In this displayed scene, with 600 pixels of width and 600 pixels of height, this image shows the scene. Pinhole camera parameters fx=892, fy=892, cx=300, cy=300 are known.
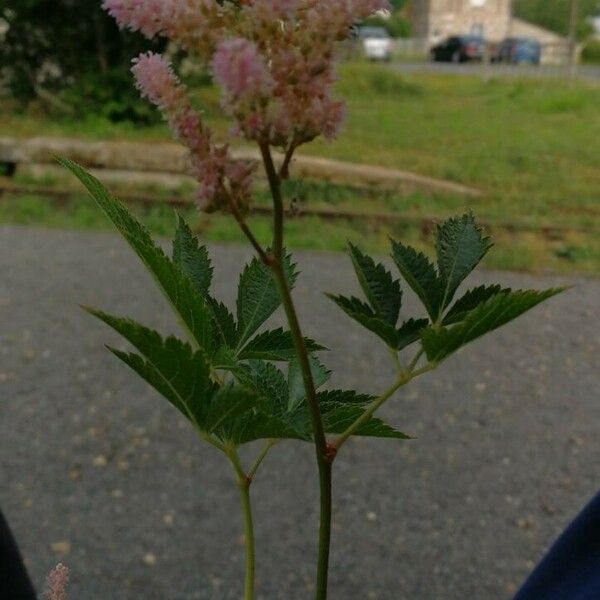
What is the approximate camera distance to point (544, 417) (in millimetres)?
3730

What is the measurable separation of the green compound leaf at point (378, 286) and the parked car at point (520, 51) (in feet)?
68.4

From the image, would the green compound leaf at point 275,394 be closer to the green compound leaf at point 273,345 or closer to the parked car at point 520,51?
the green compound leaf at point 273,345

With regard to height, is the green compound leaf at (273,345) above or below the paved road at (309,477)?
above

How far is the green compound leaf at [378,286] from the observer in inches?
16.4

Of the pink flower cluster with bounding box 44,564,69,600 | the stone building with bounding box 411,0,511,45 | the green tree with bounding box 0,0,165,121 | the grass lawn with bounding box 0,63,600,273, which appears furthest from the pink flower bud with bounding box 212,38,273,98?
the stone building with bounding box 411,0,511,45

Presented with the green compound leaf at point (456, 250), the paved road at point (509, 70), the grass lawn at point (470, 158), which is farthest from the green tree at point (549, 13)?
the green compound leaf at point (456, 250)

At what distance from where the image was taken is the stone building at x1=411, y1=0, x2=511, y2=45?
74.6ft

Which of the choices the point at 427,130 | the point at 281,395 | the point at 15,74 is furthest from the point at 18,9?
the point at 281,395

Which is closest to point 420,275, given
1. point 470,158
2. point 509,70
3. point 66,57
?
point 470,158

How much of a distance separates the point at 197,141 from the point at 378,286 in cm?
Result: 13

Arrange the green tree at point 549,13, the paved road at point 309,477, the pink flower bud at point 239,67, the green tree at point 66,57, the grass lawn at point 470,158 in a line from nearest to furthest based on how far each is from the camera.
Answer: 1. the pink flower bud at point 239,67
2. the paved road at point 309,477
3. the grass lawn at point 470,158
4. the green tree at point 66,57
5. the green tree at point 549,13

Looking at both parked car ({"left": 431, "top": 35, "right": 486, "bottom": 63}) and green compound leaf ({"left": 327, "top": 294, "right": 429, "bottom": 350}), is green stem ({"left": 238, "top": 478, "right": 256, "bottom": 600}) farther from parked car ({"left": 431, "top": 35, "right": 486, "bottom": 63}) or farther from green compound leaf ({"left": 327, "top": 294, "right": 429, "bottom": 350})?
parked car ({"left": 431, "top": 35, "right": 486, "bottom": 63})

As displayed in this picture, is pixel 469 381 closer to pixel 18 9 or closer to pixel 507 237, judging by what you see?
pixel 507 237

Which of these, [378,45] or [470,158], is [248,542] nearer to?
[470,158]
